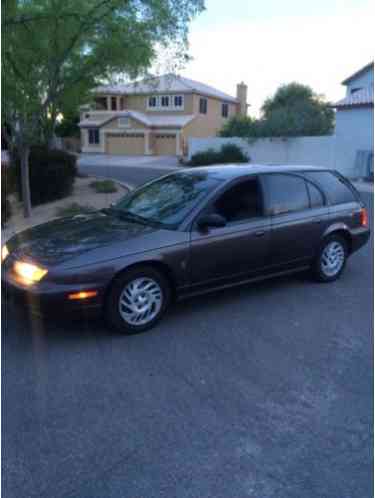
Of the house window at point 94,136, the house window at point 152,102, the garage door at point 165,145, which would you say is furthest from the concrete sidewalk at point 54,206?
the house window at point 94,136

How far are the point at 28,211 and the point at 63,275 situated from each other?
781 centimetres

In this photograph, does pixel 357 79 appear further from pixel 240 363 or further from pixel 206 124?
pixel 240 363

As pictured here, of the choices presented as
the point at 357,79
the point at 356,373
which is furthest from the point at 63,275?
the point at 357,79

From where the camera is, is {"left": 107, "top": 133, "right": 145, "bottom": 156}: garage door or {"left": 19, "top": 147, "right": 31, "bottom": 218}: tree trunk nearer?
{"left": 19, "top": 147, "right": 31, "bottom": 218}: tree trunk

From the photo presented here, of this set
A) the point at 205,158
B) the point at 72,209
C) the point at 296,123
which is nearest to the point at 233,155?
the point at 205,158

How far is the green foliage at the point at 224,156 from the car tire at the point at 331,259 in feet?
65.7

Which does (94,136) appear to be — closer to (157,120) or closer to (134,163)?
(157,120)

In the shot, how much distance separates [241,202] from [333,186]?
1.62 meters

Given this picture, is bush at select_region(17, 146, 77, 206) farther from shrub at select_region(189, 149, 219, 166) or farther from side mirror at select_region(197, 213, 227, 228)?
shrub at select_region(189, 149, 219, 166)

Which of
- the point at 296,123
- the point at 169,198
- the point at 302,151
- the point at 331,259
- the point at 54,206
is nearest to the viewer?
the point at 169,198

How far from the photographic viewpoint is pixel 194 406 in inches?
126

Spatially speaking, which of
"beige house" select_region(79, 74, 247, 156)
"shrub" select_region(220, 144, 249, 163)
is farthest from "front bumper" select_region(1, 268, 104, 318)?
"beige house" select_region(79, 74, 247, 156)

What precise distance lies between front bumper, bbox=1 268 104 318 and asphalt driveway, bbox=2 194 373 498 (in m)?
0.34

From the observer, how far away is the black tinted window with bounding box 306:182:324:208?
5.67 m
